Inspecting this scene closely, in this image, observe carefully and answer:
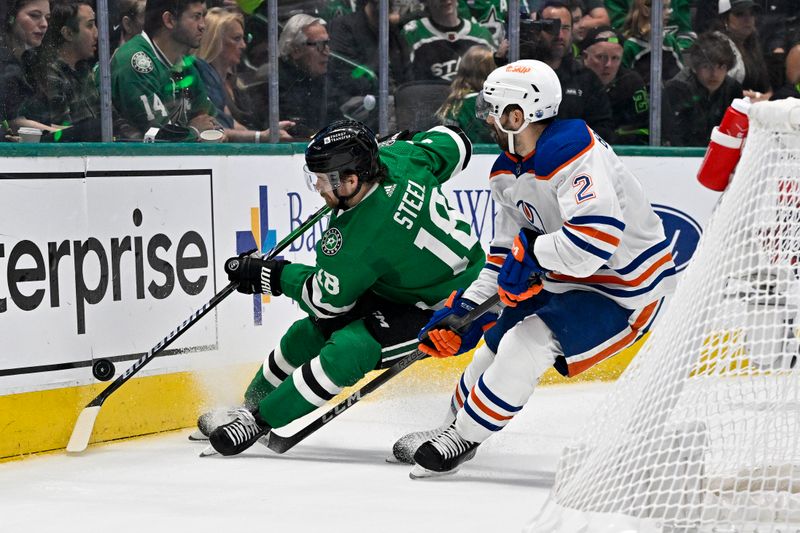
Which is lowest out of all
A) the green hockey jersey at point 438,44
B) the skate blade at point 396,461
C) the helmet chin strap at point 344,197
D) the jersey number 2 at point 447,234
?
the skate blade at point 396,461

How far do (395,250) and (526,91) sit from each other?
646mm

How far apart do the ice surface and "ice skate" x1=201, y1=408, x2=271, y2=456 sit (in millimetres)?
44

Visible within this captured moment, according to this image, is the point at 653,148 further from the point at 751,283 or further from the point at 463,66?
the point at 751,283

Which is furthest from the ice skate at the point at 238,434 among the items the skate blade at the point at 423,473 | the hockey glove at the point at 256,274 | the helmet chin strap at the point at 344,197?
the helmet chin strap at the point at 344,197

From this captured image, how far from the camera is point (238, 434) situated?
355 cm

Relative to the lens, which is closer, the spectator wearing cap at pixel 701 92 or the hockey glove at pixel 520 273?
the hockey glove at pixel 520 273

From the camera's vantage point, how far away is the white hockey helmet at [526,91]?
3.18 m

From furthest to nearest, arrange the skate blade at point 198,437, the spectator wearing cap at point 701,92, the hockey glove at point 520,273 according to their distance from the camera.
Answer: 1. the spectator wearing cap at point 701,92
2. the skate blade at point 198,437
3. the hockey glove at point 520,273

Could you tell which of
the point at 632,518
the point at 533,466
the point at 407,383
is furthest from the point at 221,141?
the point at 632,518

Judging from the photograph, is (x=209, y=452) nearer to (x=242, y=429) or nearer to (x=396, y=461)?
(x=242, y=429)

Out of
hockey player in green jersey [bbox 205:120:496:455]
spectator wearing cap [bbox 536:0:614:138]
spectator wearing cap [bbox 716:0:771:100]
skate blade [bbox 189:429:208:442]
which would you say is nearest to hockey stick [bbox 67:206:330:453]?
hockey player in green jersey [bbox 205:120:496:455]

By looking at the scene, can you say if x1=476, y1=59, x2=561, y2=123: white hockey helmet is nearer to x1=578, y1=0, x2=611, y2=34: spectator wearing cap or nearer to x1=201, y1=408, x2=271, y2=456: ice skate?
x1=201, y1=408, x2=271, y2=456: ice skate

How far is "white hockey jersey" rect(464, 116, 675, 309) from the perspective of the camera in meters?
3.03

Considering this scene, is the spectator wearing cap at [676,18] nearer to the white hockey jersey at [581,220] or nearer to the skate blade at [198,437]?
the white hockey jersey at [581,220]
